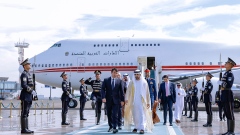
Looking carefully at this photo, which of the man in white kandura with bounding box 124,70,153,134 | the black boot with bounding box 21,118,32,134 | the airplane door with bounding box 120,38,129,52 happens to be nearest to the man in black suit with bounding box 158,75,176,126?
the man in white kandura with bounding box 124,70,153,134

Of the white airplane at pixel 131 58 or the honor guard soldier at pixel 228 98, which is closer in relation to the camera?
the honor guard soldier at pixel 228 98

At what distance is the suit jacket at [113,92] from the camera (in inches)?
464

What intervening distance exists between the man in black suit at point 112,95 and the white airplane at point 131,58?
1943cm

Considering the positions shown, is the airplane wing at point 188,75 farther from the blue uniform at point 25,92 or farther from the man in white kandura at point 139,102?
the blue uniform at point 25,92

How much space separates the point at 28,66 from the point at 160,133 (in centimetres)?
385

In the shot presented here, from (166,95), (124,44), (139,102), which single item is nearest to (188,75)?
(124,44)

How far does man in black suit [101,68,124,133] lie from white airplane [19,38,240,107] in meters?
19.4

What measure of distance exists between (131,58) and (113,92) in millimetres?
20868

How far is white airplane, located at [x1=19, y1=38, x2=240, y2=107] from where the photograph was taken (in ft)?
105

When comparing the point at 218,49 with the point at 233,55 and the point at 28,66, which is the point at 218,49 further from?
the point at 28,66

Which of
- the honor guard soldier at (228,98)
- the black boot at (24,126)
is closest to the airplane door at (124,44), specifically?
the black boot at (24,126)

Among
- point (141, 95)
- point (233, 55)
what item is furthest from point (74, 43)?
point (141, 95)

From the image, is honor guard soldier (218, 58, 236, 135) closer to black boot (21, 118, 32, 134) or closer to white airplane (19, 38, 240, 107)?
black boot (21, 118, 32, 134)

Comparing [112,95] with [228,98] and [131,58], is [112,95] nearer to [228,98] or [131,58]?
[228,98]
